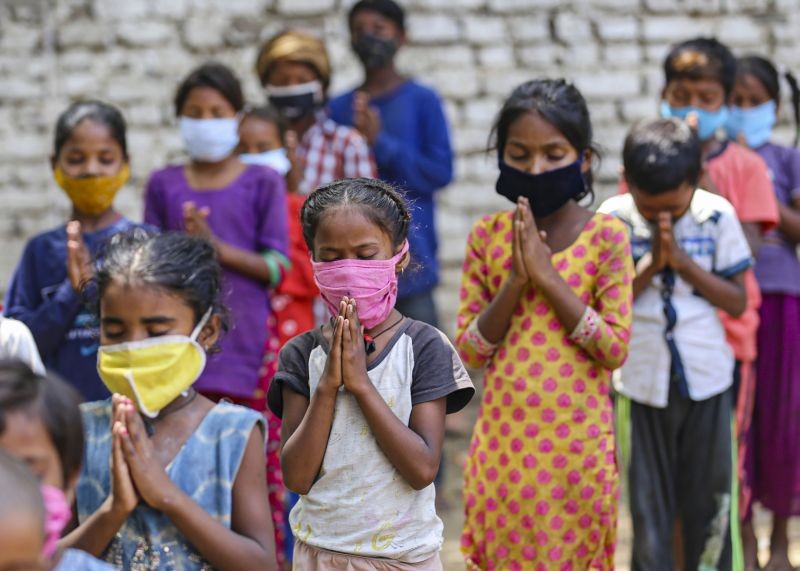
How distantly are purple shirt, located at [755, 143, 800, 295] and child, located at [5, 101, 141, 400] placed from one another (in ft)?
8.35

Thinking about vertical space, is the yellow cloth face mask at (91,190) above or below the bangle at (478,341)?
above

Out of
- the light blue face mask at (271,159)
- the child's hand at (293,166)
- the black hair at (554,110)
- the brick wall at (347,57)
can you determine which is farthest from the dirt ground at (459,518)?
the black hair at (554,110)

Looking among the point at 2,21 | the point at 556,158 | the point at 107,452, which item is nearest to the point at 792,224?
the point at 556,158

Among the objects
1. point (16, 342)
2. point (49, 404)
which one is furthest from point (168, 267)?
point (49, 404)

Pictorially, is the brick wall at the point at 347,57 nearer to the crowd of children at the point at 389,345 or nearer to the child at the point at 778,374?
the crowd of children at the point at 389,345

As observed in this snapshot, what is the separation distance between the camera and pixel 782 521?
4.96 metres

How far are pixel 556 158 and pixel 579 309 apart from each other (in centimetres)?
46

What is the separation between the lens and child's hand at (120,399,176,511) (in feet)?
8.44

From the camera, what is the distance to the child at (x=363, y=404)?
8.72 ft

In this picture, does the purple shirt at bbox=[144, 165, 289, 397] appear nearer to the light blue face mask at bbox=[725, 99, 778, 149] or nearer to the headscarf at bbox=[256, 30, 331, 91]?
the headscarf at bbox=[256, 30, 331, 91]

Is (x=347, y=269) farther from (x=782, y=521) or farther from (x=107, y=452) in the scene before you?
(x=782, y=521)

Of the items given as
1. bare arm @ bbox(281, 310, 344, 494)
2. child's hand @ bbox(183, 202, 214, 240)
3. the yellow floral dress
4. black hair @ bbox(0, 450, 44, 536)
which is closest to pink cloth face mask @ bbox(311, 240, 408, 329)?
bare arm @ bbox(281, 310, 344, 494)

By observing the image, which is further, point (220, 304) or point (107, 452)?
point (220, 304)

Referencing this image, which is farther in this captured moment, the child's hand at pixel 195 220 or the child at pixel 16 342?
the child's hand at pixel 195 220
